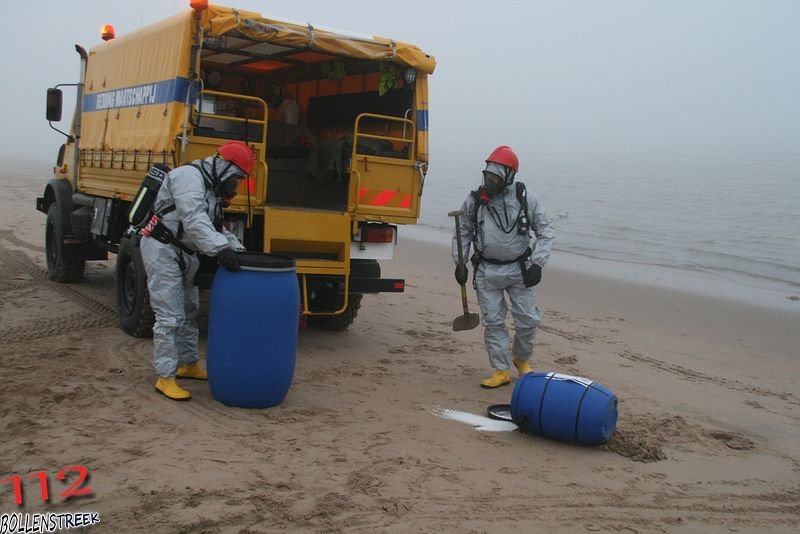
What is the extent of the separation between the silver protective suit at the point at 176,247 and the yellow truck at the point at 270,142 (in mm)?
951

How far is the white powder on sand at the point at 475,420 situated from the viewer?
17.8 ft

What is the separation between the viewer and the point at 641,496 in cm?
439

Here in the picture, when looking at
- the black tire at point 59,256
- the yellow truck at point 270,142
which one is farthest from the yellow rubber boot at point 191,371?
the black tire at point 59,256

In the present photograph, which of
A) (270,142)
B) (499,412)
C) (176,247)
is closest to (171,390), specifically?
(176,247)

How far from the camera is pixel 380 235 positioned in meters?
7.53

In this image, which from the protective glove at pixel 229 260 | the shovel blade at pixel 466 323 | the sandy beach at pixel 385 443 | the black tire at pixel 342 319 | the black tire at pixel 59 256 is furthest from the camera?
the black tire at pixel 59 256

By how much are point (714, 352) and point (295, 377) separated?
16.6ft

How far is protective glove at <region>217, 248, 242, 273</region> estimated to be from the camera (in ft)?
17.1

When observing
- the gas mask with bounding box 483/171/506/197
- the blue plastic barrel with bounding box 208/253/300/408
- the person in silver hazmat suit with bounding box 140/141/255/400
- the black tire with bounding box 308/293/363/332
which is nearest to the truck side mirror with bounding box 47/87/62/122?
the black tire with bounding box 308/293/363/332

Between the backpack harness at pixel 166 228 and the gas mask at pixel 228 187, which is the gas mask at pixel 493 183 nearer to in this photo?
the gas mask at pixel 228 187

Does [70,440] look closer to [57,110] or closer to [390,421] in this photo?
[390,421]

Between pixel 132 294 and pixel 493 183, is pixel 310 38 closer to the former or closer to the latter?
pixel 493 183

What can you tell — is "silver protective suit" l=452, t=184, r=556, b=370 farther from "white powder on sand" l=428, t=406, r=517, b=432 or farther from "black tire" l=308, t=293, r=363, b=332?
"black tire" l=308, t=293, r=363, b=332

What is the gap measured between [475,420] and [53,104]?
23.0 ft
